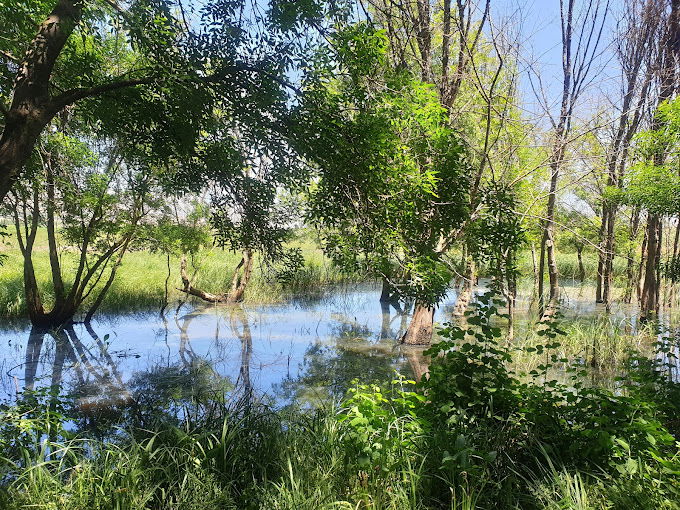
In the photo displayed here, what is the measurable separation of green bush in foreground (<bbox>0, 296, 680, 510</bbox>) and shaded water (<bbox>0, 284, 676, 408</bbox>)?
2.26 metres

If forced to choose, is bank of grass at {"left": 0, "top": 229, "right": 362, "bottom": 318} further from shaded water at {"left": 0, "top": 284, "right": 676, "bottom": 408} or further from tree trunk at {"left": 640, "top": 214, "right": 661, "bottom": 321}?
tree trunk at {"left": 640, "top": 214, "right": 661, "bottom": 321}

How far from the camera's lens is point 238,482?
362cm

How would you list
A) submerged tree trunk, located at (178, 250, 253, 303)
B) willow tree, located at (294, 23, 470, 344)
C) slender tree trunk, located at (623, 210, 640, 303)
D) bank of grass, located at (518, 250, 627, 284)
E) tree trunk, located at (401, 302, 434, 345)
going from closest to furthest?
willow tree, located at (294, 23, 470, 344)
tree trunk, located at (401, 302, 434, 345)
submerged tree trunk, located at (178, 250, 253, 303)
slender tree trunk, located at (623, 210, 640, 303)
bank of grass, located at (518, 250, 627, 284)

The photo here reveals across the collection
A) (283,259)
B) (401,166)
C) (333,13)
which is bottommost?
(283,259)

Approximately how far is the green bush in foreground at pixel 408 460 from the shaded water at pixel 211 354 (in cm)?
226

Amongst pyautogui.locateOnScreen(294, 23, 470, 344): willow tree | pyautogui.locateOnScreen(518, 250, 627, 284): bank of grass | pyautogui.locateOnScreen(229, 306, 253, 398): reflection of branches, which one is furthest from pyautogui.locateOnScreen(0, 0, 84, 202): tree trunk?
pyautogui.locateOnScreen(518, 250, 627, 284): bank of grass

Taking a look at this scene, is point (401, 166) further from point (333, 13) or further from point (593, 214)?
point (593, 214)

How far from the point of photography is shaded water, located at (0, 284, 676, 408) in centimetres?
752

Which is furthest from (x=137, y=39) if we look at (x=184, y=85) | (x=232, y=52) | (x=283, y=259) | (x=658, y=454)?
(x=658, y=454)

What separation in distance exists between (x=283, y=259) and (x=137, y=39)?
248cm

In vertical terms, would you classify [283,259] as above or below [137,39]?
below

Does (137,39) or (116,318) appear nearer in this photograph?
(137,39)

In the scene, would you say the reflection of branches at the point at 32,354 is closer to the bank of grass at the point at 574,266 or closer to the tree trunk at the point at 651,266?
the tree trunk at the point at 651,266

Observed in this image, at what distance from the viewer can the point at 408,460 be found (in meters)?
3.35
